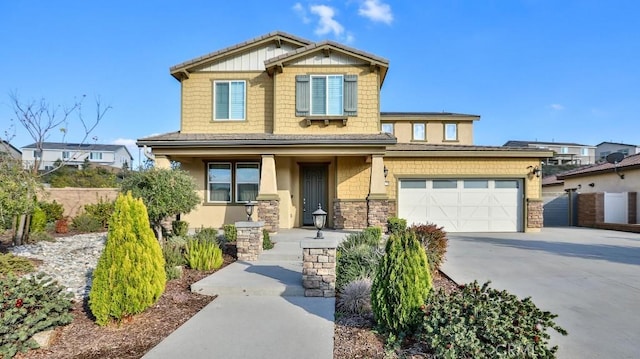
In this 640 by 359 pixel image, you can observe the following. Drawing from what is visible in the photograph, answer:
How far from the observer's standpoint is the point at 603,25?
11.6 m

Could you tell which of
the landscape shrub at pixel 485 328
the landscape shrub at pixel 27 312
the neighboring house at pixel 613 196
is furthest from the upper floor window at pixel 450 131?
the landscape shrub at pixel 27 312

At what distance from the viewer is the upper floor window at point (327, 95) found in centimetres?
1253

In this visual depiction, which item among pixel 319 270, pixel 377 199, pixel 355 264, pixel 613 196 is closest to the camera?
pixel 319 270

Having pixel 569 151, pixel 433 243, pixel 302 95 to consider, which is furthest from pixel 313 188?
pixel 569 151

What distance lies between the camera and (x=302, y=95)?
1254 centimetres

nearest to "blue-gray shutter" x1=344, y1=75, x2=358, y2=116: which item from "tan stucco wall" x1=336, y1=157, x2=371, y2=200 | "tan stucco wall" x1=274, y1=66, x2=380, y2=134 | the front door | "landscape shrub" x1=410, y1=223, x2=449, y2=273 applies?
"tan stucco wall" x1=274, y1=66, x2=380, y2=134

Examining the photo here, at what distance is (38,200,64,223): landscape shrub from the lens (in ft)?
41.9

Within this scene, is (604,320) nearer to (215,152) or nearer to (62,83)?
(215,152)

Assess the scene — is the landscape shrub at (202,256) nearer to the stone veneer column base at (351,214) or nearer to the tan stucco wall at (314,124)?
the stone veneer column base at (351,214)

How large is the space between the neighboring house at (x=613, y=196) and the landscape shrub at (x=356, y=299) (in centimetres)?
1849

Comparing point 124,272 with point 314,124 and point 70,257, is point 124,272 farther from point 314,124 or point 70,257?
point 314,124

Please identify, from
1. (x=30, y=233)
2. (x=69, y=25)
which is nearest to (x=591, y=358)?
(x=30, y=233)

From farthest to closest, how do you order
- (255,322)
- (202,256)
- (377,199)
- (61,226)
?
(61,226)
(377,199)
(202,256)
(255,322)

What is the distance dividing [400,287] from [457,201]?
1151 cm
